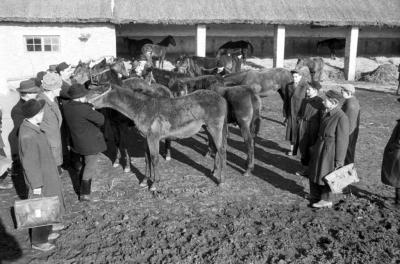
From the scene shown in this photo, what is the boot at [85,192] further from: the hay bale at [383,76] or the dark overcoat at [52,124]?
the hay bale at [383,76]

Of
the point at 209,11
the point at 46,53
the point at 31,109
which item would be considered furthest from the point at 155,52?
the point at 31,109

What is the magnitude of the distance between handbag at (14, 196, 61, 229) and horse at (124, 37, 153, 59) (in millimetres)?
16197

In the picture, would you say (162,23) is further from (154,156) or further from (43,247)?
(43,247)

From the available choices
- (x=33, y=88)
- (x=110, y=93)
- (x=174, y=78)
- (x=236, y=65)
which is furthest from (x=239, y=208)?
(x=236, y=65)

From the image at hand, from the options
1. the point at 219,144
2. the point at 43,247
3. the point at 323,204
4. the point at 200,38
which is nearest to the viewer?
the point at 43,247

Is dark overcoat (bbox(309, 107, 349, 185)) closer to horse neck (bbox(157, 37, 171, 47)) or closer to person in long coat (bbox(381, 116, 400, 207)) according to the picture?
person in long coat (bbox(381, 116, 400, 207))

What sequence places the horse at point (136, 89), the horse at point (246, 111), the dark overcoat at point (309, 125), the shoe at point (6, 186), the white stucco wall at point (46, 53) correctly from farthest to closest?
1. the white stucco wall at point (46, 53)
2. the horse at point (136, 89)
3. the horse at point (246, 111)
4. the shoe at point (6, 186)
5. the dark overcoat at point (309, 125)

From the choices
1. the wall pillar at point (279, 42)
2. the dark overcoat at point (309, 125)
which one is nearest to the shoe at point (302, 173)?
the dark overcoat at point (309, 125)

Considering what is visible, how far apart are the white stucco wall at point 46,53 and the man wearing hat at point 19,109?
7.68m

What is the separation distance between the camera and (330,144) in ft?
17.3

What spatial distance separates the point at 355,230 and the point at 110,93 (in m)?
4.07

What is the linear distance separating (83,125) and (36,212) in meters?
1.58

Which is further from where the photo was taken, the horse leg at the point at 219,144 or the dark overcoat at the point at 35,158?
the horse leg at the point at 219,144

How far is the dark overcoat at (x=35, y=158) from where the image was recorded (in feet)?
13.8
